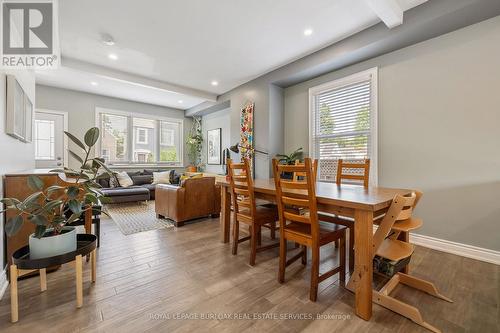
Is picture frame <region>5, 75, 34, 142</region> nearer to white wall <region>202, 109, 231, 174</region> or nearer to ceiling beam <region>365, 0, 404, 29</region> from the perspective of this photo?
ceiling beam <region>365, 0, 404, 29</region>

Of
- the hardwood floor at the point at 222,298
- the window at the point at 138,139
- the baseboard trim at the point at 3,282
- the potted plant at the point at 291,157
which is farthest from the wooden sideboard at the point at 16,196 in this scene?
the window at the point at 138,139

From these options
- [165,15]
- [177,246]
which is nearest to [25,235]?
[177,246]

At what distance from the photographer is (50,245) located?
1.43 m

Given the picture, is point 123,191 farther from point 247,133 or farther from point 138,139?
point 247,133

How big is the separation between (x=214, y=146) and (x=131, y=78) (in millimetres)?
2876

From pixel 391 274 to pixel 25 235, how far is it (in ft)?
10.2

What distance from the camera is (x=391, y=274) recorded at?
1.73 metres

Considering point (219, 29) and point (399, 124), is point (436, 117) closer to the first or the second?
point (399, 124)

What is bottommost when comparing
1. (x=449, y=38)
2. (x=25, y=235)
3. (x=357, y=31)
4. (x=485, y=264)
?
(x=485, y=264)

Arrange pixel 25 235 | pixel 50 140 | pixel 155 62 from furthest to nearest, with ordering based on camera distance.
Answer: pixel 50 140 < pixel 155 62 < pixel 25 235

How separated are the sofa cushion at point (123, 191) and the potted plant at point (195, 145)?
6.42ft

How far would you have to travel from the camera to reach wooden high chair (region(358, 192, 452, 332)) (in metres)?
1.36

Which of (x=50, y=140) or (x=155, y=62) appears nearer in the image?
(x=155, y=62)

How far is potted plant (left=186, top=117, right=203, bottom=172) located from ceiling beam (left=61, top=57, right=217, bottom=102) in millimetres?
1815
